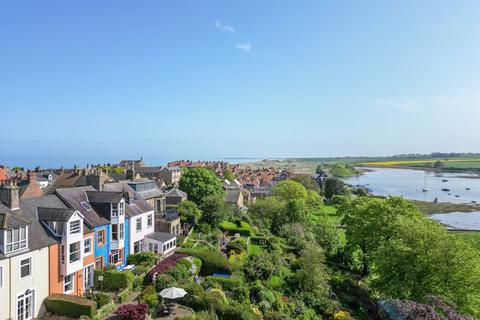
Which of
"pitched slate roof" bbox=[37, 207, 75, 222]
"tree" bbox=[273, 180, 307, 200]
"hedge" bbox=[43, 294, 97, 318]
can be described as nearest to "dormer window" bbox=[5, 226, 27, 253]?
"pitched slate roof" bbox=[37, 207, 75, 222]

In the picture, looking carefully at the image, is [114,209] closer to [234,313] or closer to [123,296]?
[123,296]

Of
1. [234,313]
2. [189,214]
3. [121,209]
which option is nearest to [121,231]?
[121,209]

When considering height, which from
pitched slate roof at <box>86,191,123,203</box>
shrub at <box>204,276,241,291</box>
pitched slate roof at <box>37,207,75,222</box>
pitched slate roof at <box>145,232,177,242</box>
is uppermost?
pitched slate roof at <box>86,191,123,203</box>

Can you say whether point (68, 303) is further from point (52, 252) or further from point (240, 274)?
point (240, 274)

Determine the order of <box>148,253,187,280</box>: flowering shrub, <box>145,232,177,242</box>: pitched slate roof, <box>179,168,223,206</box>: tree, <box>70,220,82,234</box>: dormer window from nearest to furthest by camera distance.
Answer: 1. <box>70,220,82,234</box>: dormer window
2. <box>148,253,187,280</box>: flowering shrub
3. <box>145,232,177,242</box>: pitched slate roof
4. <box>179,168,223,206</box>: tree

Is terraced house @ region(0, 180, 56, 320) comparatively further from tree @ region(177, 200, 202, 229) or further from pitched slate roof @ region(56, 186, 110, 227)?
tree @ region(177, 200, 202, 229)
